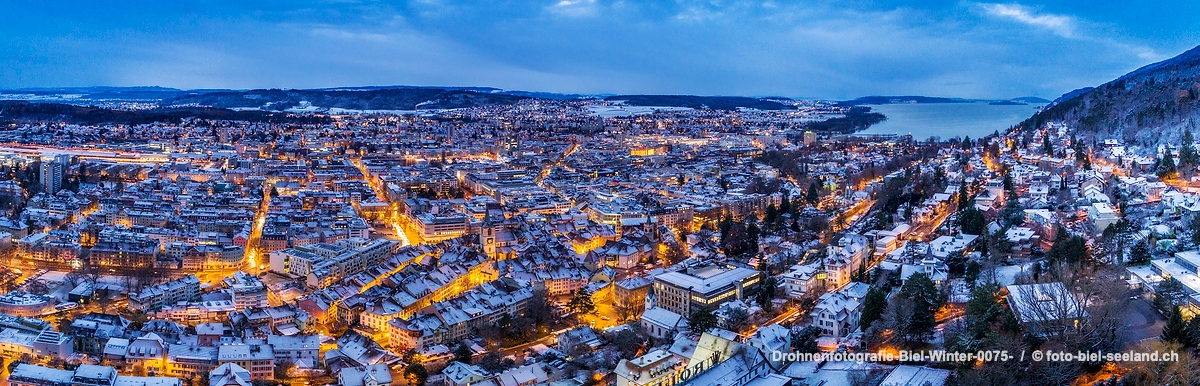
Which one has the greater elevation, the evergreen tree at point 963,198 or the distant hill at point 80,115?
the distant hill at point 80,115

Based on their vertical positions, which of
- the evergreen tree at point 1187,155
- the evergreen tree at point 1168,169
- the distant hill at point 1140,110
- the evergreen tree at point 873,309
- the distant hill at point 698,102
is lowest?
the evergreen tree at point 873,309

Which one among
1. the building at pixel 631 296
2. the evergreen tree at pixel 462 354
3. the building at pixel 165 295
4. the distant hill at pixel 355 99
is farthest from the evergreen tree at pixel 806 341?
the distant hill at pixel 355 99

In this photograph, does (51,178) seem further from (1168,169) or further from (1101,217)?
(1168,169)

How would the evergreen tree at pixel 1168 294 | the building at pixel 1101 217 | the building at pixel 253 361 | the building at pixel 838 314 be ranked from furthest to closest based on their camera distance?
the building at pixel 1101 217
the building at pixel 838 314
the building at pixel 253 361
the evergreen tree at pixel 1168 294

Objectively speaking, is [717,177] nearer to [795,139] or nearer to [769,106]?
[795,139]

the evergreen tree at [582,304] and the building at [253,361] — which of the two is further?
the evergreen tree at [582,304]

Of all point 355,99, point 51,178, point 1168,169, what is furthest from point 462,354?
point 355,99

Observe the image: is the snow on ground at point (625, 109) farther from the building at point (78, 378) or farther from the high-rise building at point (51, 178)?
the building at point (78, 378)
